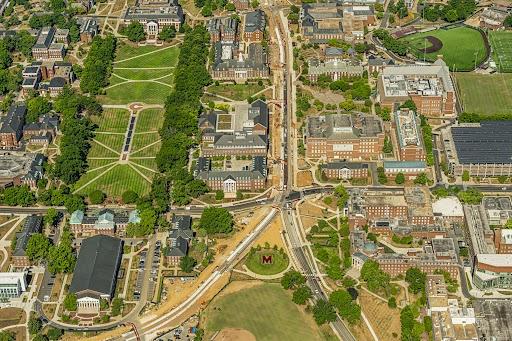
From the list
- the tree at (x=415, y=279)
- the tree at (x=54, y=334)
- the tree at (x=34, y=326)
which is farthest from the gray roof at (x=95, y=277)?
the tree at (x=415, y=279)

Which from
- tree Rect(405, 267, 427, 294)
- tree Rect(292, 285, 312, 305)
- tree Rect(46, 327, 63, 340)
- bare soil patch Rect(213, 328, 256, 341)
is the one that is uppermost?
tree Rect(405, 267, 427, 294)

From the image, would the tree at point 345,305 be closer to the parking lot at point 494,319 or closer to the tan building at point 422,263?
the tan building at point 422,263

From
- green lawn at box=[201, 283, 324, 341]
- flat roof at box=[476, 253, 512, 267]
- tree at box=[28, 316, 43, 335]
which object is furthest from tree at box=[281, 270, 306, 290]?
tree at box=[28, 316, 43, 335]

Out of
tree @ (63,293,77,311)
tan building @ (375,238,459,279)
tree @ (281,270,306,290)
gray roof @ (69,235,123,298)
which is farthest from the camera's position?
tan building @ (375,238,459,279)

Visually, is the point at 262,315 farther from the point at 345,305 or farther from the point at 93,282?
the point at 93,282

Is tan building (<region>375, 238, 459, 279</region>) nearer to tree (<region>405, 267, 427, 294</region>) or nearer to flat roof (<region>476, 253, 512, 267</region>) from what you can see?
tree (<region>405, 267, 427, 294</region>)

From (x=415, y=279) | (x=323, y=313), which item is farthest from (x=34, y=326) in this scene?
(x=415, y=279)

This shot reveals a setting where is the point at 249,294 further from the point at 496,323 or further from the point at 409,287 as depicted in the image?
the point at 496,323
